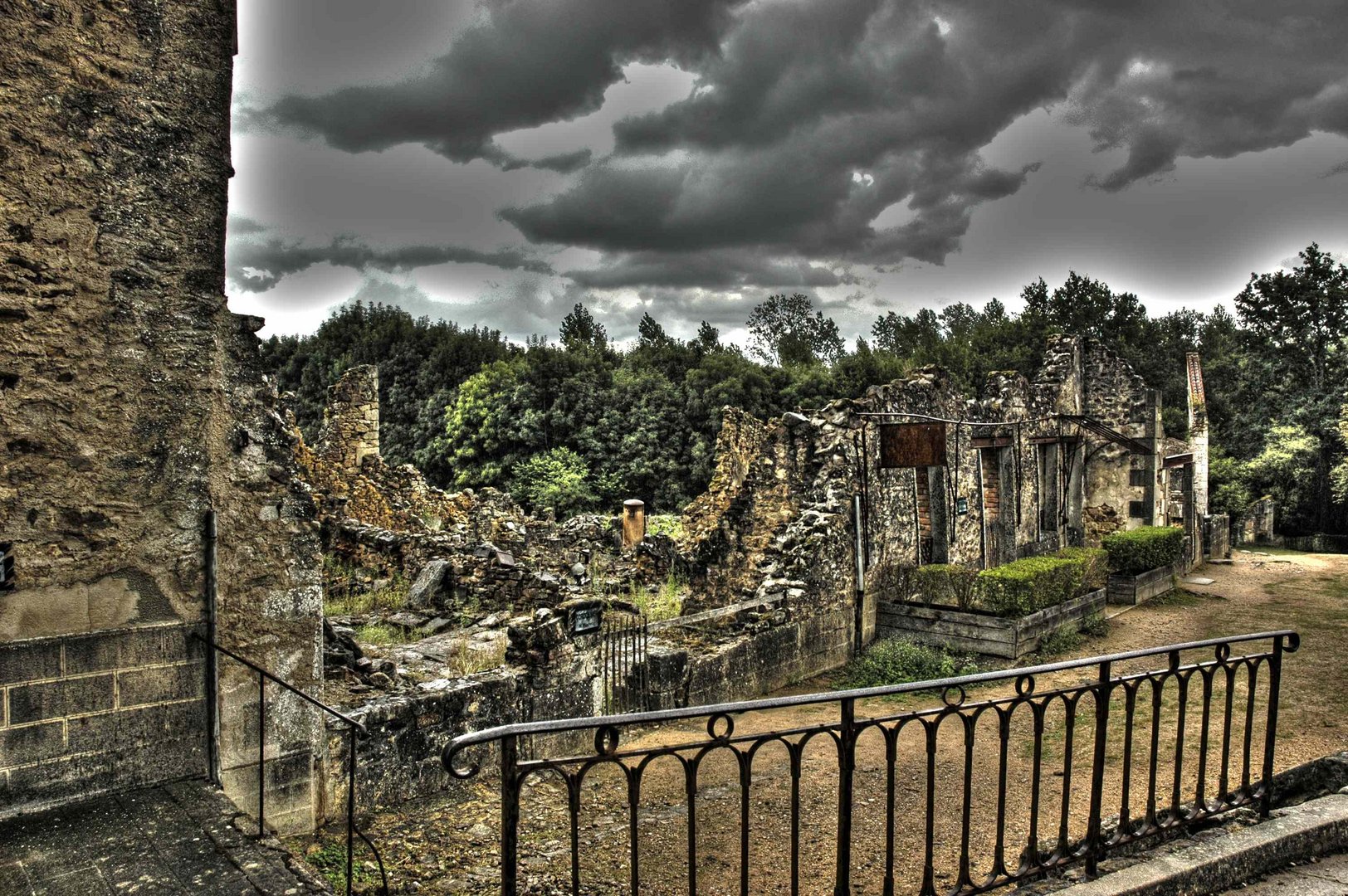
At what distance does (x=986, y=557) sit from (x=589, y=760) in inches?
544

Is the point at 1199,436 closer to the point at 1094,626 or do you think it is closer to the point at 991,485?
the point at 991,485

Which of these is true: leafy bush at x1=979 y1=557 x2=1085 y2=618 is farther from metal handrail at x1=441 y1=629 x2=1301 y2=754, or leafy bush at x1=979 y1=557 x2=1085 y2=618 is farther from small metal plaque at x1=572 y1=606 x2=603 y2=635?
metal handrail at x1=441 y1=629 x2=1301 y2=754

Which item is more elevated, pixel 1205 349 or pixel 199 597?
pixel 1205 349

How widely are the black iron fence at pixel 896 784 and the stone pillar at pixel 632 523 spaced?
1025 cm

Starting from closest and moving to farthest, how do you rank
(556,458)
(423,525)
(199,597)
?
(199,597) < (423,525) < (556,458)

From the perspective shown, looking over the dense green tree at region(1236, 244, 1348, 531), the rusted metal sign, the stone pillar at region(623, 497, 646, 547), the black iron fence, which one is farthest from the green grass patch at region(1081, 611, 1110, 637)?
the dense green tree at region(1236, 244, 1348, 531)

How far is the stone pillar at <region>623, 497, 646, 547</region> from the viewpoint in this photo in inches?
772

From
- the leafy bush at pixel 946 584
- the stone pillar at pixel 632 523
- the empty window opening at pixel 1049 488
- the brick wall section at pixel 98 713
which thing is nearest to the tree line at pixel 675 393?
the stone pillar at pixel 632 523

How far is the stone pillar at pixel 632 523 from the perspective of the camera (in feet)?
64.3

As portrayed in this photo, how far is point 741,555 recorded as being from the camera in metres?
13.2

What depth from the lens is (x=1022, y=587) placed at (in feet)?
37.6

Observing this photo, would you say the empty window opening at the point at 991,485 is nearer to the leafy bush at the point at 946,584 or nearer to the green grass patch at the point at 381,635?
the leafy bush at the point at 946,584

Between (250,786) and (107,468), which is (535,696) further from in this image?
(107,468)

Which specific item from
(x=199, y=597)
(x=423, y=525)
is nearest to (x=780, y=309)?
(x=423, y=525)
